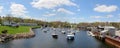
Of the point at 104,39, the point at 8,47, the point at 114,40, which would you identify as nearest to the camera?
the point at 8,47

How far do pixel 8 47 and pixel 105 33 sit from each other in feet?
187

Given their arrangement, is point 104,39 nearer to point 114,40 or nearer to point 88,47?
point 114,40

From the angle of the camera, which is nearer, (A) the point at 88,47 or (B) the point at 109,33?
(A) the point at 88,47

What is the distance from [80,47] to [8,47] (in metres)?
27.1

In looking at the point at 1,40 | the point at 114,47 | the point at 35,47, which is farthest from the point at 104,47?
the point at 1,40

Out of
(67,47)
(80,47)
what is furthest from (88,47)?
(67,47)

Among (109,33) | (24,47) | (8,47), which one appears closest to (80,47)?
(24,47)

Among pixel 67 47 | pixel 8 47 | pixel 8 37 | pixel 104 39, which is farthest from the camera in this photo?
pixel 104 39

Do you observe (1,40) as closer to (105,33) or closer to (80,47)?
(80,47)

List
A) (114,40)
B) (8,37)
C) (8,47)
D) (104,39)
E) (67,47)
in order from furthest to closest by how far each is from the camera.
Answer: (104,39)
(8,37)
(114,40)
(67,47)
(8,47)

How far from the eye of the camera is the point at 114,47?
77.6 m

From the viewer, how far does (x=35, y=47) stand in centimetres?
7381

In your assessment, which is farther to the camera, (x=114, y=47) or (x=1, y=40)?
(x=1, y=40)

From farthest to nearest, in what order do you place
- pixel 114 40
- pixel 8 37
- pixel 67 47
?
1. pixel 8 37
2. pixel 114 40
3. pixel 67 47
